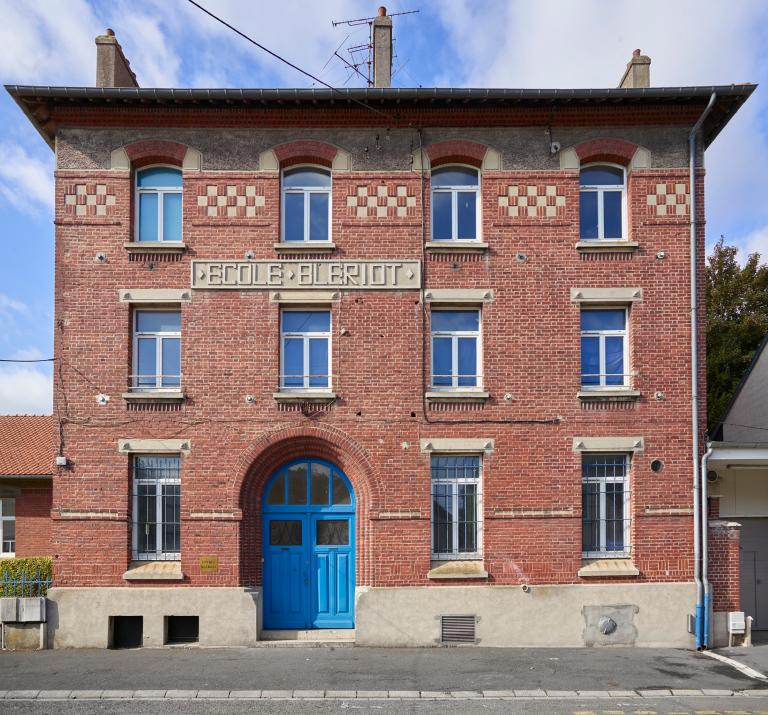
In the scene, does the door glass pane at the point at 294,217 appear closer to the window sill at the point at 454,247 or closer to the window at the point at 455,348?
the window sill at the point at 454,247

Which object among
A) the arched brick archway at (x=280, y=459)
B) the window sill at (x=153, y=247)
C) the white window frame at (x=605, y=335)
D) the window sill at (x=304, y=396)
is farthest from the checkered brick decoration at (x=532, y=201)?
the window sill at (x=153, y=247)

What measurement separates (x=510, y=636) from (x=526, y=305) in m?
6.15

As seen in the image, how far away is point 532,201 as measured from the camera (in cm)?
1330

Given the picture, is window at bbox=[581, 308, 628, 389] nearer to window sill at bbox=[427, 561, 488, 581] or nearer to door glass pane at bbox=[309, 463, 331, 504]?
window sill at bbox=[427, 561, 488, 581]

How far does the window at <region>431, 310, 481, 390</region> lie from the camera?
13.3 metres

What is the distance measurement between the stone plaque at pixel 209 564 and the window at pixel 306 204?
20.3 ft

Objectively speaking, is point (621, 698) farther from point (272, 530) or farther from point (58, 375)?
point (58, 375)

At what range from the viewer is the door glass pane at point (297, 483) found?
13.4 metres

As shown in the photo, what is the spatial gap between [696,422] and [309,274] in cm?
786

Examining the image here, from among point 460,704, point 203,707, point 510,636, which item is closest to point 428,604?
point 510,636

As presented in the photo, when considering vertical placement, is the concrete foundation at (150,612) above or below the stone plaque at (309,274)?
below

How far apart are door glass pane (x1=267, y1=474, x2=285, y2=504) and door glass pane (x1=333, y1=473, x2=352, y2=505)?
1014mm

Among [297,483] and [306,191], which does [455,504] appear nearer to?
[297,483]

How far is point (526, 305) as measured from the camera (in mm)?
13156
